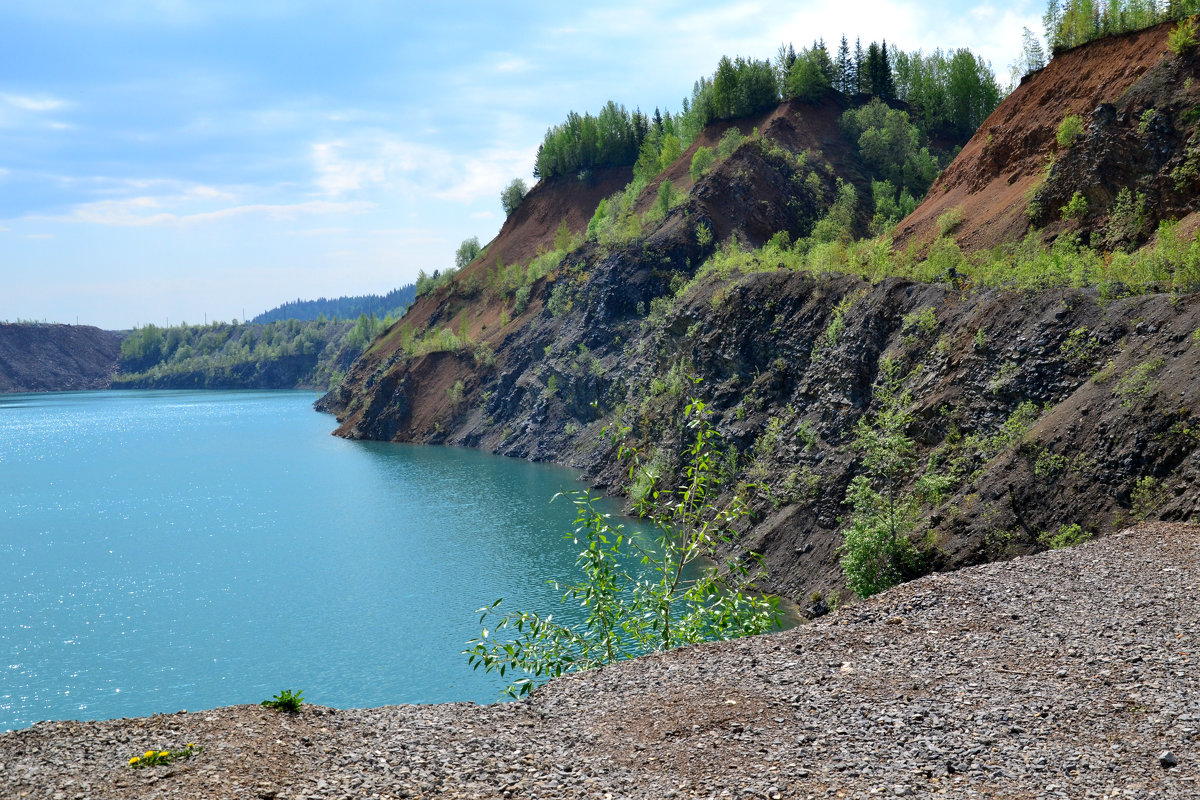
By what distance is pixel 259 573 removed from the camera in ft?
118

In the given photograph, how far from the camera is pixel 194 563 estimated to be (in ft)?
125

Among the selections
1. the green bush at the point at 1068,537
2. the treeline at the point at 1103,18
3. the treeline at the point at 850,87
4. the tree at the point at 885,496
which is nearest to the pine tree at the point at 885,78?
the treeline at the point at 850,87

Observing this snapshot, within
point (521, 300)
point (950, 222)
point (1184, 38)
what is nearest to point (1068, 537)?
point (950, 222)

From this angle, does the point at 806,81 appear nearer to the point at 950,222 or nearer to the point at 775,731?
the point at 950,222

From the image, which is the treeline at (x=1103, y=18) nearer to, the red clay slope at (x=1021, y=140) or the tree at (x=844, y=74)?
the red clay slope at (x=1021, y=140)

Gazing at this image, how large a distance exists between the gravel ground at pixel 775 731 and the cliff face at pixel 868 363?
27.1 feet

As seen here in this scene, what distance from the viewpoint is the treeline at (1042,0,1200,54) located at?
4181cm

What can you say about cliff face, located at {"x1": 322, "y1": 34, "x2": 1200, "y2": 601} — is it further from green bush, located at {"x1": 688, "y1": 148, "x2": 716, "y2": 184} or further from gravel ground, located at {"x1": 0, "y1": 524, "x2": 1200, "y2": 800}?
gravel ground, located at {"x1": 0, "y1": 524, "x2": 1200, "y2": 800}

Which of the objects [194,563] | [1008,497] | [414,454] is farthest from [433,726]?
[414,454]

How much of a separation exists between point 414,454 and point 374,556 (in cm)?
3496

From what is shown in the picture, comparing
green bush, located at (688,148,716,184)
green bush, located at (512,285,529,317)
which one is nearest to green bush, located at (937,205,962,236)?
green bush, located at (688,148,716,184)

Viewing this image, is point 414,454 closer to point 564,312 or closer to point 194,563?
point 564,312

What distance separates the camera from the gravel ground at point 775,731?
9672 mm

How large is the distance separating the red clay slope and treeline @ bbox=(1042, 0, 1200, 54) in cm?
88
